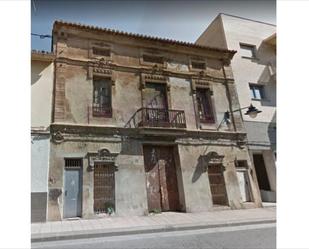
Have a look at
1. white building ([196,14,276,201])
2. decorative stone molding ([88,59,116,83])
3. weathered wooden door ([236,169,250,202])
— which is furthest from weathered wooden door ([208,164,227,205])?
decorative stone molding ([88,59,116,83])

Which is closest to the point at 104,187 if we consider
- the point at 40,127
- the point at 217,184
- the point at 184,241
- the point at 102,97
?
the point at 40,127

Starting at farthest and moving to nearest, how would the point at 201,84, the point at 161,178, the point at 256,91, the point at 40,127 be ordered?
the point at 256,91, the point at 201,84, the point at 161,178, the point at 40,127

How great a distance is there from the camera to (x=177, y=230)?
6641mm

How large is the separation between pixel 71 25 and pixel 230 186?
396 inches

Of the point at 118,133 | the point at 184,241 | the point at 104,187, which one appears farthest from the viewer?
the point at 118,133

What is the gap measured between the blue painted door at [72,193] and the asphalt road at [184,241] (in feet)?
8.90

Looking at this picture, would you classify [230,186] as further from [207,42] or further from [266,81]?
[207,42]

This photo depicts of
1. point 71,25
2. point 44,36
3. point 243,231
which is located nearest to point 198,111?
point 243,231

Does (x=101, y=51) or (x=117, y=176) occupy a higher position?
(x=101, y=51)

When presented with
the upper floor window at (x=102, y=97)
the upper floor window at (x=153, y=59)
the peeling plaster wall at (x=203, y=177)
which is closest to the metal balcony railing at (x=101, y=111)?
the upper floor window at (x=102, y=97)

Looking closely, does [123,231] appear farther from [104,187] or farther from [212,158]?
[212,158]

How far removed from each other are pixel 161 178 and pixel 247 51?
9.82 metres

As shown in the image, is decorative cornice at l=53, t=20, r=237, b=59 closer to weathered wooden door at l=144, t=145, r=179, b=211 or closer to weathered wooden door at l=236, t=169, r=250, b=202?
weathered wooden door at l=144, t=145, r=179, b=211

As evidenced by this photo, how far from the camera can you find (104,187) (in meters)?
8.84
